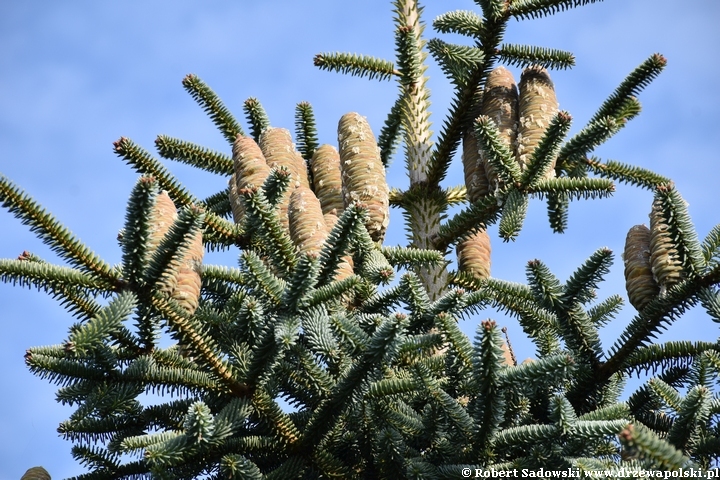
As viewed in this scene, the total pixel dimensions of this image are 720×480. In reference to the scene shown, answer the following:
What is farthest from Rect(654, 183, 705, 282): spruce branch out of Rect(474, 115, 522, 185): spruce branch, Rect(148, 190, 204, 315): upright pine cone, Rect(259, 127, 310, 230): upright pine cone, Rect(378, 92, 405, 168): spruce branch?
Rect(378, 92, 405, 168): spruce branch

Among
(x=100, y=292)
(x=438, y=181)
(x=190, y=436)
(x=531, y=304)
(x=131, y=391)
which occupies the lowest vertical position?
(x=190, y=436)

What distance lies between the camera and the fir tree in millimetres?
3033

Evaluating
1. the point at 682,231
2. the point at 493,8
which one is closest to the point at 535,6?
the point at 493,8

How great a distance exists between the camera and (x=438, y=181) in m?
5.46

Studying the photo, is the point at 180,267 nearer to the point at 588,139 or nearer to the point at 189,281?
the point at 189,281

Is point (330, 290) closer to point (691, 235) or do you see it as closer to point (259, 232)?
point (259, 232)

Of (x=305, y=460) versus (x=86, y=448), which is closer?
(x=305, y=460)

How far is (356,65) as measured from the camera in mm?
5527

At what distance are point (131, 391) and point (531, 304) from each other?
6.61ft

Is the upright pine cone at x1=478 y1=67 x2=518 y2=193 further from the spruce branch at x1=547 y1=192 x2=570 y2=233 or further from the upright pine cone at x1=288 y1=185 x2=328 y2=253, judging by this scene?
the upright pine cone at x1=288 y1=185 x2=328 y2=253

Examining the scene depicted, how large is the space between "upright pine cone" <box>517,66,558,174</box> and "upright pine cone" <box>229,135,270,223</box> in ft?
4.67

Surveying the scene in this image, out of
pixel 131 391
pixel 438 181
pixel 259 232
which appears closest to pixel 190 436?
pixel 131 391

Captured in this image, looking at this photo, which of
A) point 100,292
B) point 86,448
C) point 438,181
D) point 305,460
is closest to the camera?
point 100,292

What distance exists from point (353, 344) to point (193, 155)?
2.64m
